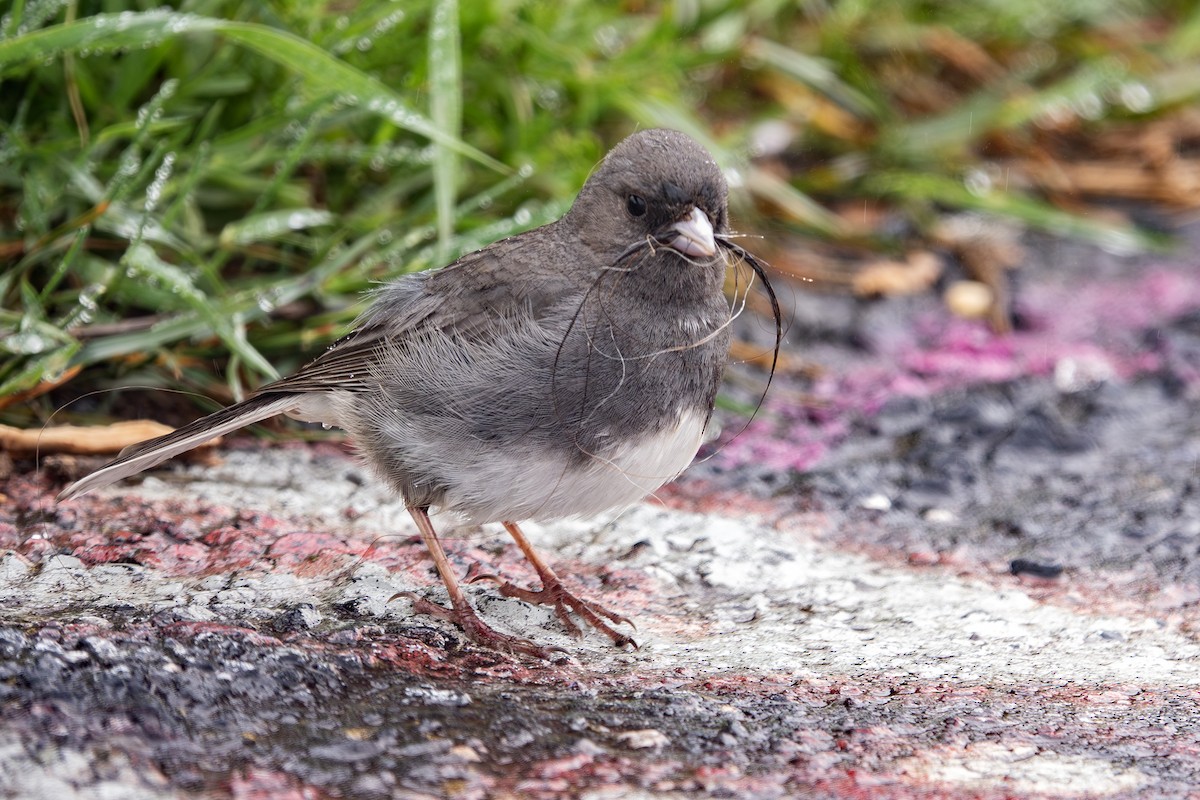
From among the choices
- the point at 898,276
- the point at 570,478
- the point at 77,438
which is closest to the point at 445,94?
the point at 77,438

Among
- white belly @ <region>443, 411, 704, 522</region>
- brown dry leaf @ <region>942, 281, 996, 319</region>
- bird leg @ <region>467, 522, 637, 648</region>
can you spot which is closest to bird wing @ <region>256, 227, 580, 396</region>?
white belly @ <region>443, 411, 704, 522</region>

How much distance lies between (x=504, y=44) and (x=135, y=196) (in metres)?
1.19

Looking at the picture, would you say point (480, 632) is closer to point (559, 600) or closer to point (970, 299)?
point (559, 600)

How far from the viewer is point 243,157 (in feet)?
11.1

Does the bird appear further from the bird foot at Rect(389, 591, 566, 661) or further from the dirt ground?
the dirt ground

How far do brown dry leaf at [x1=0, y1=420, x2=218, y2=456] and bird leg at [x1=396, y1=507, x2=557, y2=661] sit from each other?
701 millimetres

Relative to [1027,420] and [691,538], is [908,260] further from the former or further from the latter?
[691,538]

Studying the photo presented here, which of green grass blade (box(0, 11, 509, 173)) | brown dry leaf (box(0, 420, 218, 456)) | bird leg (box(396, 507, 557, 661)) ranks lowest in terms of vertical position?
brown dry leaf (box(0, 420, 218, 456))

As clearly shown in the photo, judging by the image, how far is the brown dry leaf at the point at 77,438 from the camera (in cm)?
285

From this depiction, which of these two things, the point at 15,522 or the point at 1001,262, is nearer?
the point at 15,522

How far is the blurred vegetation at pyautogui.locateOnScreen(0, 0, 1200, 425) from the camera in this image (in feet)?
10.00

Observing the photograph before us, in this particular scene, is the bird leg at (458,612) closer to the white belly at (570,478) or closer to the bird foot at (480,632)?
the bird foot at (480,632)

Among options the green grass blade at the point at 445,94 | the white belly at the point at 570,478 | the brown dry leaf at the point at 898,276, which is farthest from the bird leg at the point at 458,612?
the brown dry leaf at the point at 898,276

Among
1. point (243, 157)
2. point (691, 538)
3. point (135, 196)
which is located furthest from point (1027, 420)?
point (135, 196)
